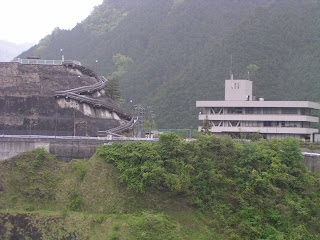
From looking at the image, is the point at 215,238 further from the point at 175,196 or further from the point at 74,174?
→ the point at 74,174

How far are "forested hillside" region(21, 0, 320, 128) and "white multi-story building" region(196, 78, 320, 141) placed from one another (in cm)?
1772

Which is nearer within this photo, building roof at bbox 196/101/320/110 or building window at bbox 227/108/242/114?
building roof at bbox 196/101/320/110

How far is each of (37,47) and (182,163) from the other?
110 m

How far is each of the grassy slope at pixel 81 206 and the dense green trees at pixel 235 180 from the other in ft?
4.16

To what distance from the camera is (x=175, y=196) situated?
38125 mm

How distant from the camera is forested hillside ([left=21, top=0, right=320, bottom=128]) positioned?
8744 cm

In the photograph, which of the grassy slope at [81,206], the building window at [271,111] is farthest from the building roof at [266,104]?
the grassy slope at [81,206]

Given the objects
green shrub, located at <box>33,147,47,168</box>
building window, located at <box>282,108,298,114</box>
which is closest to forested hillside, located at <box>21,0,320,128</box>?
building window, located at <box>282,108,298,114</box>

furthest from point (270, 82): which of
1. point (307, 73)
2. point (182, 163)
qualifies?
point (182, 163)

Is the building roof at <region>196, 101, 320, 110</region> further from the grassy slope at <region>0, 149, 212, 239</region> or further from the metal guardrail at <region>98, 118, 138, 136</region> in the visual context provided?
the grassy slope at <region>0, 149, 212, 239</region>

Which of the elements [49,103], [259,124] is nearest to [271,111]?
[259,124]

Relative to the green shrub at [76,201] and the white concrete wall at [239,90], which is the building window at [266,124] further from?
the green shrub at [76,201]

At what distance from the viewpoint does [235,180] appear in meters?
39.5

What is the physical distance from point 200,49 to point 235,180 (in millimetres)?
70970
